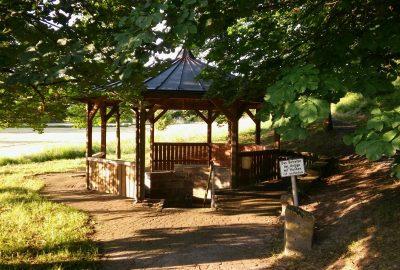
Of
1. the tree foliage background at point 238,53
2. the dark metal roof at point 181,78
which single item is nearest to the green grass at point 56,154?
the dark metal roof at point 181,78

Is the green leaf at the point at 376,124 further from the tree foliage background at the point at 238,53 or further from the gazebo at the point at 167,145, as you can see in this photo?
the gazebo at the point at 167,145

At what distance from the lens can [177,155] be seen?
51.6ft

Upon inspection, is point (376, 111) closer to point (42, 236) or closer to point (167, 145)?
point (42, 236)

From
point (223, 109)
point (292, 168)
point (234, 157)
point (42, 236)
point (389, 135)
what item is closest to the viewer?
point (389, 135)

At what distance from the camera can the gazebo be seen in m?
10.7

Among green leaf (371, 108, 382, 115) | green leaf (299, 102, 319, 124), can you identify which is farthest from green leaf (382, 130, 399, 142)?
green leaf (299, 102, 319, 124)

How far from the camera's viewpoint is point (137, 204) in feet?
34.3

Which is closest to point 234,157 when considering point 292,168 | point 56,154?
point 292,168

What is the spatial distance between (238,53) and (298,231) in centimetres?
365

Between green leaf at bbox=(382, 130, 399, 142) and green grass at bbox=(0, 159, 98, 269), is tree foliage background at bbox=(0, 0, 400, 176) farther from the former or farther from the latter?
green grass at bbox=(0, 159, 98, 269)

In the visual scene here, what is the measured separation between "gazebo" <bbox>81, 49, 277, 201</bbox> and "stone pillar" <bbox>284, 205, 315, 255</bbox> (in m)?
2.79

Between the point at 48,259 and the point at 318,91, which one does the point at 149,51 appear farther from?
the point at 48,259

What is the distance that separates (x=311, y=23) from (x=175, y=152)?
876cm

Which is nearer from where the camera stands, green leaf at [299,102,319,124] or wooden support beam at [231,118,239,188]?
green leaf at [299,102,319,124]
